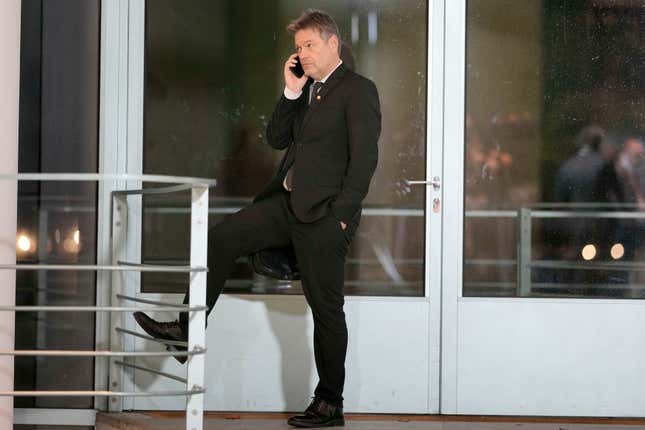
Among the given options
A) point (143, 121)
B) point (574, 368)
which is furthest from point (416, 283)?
point (143, 121)

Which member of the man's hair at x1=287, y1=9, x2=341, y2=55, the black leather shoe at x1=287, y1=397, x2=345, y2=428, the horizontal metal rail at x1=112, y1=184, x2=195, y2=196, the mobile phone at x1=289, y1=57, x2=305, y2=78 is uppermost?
the man's hair at x1=287, y1=9, x2=341, y2=55

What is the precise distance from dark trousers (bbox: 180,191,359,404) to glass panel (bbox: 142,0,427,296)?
1.90 feet

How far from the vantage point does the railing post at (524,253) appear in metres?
5.24

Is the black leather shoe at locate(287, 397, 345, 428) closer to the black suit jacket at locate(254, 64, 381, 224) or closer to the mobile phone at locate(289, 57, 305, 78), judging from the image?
the black suit jacket at locate(254, 64, 381, 224)

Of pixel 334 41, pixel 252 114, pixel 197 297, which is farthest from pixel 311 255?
pixel 252 114

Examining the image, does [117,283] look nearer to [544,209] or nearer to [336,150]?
[336,150]

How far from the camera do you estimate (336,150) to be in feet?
15.2

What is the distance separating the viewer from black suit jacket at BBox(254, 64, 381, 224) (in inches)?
179

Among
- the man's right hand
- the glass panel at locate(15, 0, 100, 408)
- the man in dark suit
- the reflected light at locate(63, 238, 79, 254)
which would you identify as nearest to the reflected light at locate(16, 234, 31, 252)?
the glass panel at locate(15, 0, 100, 408)

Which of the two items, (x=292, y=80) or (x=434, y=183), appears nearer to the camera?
(x=292, y=80)

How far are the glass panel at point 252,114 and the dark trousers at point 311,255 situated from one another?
0.58m

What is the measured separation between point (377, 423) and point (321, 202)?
1.03 meters

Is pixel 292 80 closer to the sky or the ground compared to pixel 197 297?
closer to the sky

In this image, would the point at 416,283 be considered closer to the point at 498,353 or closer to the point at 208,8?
the point at 498,353
